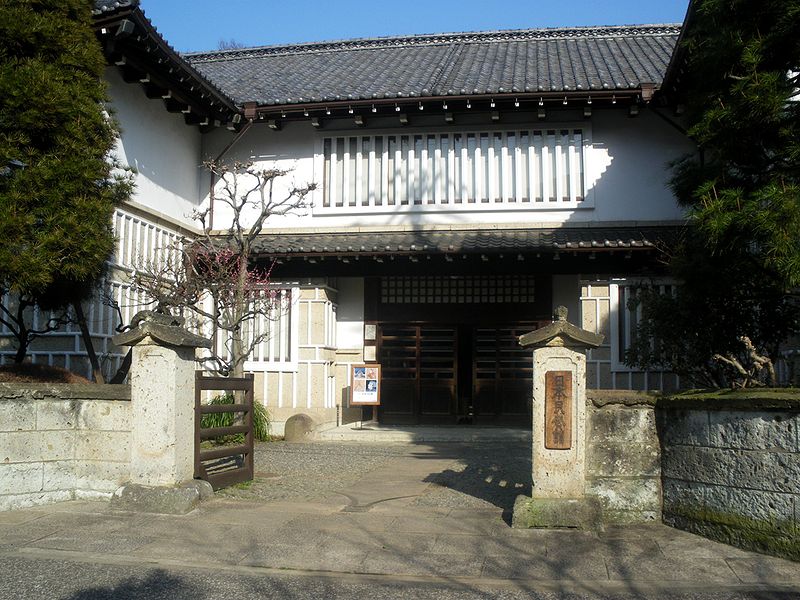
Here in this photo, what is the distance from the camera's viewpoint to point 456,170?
1736 cm

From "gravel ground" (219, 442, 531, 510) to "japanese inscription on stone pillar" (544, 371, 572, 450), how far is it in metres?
1.34

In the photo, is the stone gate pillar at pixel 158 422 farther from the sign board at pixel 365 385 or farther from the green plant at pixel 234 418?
the sign board at pixel 365 385

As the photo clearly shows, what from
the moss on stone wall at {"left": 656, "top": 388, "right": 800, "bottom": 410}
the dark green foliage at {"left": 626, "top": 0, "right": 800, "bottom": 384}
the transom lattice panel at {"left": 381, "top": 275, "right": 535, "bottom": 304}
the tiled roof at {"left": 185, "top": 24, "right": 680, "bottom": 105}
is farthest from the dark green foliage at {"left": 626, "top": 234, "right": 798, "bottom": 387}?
the tiled roof at {"left": 185, "top": 24, "right": 680, "bottom": 105}

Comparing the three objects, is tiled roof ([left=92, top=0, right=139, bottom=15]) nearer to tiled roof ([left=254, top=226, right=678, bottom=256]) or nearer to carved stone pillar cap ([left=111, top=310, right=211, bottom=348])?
tiled roof ([left=254, top=226, right=678, bottom=256])

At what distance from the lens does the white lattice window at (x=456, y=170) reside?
17.1 m

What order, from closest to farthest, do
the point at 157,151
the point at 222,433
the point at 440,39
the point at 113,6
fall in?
the point at 222,433 < the point at 113,6 < the point at 157,151 < the point at 440,39

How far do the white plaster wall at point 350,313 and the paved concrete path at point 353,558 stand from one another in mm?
9224

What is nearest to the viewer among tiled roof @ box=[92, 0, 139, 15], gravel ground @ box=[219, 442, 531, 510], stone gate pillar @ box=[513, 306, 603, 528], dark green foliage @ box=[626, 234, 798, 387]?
stone gate pillar @ box=[513, 306, 603, 528]

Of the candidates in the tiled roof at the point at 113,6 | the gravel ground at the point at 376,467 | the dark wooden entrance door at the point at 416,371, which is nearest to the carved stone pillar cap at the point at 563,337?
the gravel ground at the point at 376,467

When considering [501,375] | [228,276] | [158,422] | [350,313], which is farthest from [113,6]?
[501,375]

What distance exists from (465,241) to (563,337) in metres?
7.99

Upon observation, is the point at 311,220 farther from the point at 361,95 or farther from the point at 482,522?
the point at 482,522

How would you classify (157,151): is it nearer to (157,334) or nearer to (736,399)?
(157,334)

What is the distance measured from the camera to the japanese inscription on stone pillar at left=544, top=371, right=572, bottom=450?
7770 mm
